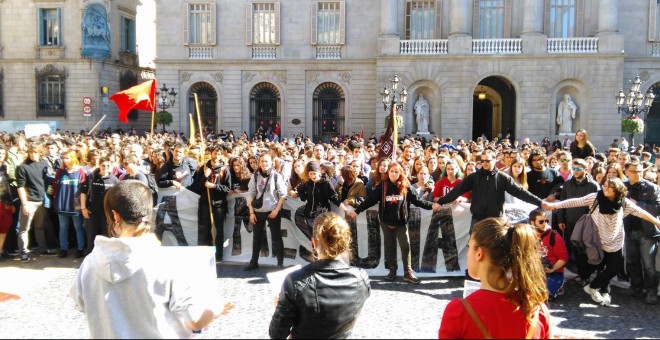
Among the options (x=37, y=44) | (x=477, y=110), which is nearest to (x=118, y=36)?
(x=37, y=44)

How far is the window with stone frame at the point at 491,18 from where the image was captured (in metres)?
31.5

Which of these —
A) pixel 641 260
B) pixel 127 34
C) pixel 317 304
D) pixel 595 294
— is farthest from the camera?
pixel 127 34

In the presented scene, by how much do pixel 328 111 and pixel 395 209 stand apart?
2472 centimetres

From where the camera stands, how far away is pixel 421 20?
32.1 m

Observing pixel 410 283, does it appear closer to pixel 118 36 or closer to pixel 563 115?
pixel 563 115

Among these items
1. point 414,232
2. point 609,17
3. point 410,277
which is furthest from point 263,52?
point 410,277

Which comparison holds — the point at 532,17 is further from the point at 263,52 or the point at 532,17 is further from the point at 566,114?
the point at 263,52

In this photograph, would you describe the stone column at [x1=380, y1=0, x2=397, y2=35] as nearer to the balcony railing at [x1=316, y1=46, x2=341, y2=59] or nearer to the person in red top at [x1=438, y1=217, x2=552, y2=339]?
the balcony railing at [x1=316, y1=46, x2=341, y2=59]

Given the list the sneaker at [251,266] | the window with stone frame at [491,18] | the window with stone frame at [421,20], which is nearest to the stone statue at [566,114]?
the window with stone frame at [491,18]


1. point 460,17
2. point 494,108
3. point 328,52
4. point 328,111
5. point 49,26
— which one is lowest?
point 328,111

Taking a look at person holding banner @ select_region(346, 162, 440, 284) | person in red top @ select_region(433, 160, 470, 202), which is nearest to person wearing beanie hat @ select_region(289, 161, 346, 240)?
person holding banner @ select_region(346, 162, 440, 284)

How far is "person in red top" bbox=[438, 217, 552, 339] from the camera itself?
2.73 meters

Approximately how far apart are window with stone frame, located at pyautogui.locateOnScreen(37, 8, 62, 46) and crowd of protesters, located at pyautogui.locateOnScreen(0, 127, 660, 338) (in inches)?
1132

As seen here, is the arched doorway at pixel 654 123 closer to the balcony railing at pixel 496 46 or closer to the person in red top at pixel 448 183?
the balcony railing at pixel 496 46
